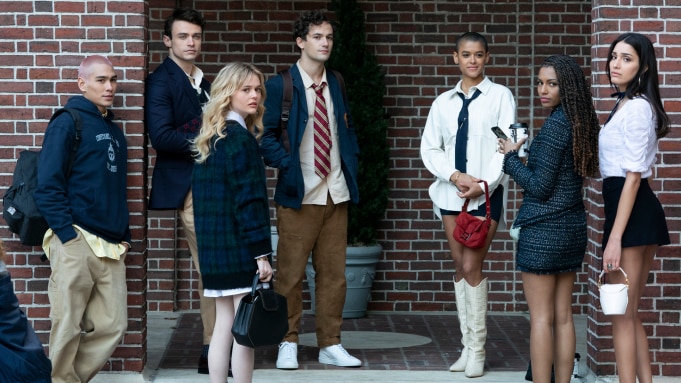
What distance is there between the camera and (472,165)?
688cm

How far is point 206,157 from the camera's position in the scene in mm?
5613

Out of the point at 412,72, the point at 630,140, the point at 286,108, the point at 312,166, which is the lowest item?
the point at 312,166

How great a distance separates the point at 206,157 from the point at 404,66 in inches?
146

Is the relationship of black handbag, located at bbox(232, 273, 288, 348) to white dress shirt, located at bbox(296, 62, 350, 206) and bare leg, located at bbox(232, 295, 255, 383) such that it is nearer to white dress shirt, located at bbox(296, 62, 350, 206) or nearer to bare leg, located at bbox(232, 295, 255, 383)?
bare leg, located at bbox(232, 295, 255, 383)

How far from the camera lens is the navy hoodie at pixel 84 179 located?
604cm

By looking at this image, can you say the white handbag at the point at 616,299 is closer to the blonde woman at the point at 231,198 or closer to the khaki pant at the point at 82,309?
the blonde woman at the point at 231,198

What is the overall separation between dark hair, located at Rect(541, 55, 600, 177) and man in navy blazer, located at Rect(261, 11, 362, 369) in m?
1.75

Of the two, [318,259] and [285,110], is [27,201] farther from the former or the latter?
[318,259]

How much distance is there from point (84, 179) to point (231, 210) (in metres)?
0.97

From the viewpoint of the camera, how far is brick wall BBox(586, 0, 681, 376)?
258 inches

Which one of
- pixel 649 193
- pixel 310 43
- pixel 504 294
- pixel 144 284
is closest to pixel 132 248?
pixel 144 284

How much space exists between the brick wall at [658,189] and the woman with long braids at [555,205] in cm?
75

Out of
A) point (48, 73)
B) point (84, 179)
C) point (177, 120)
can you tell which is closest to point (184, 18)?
point (177, 120)

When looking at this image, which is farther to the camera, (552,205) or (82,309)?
(82,309)
